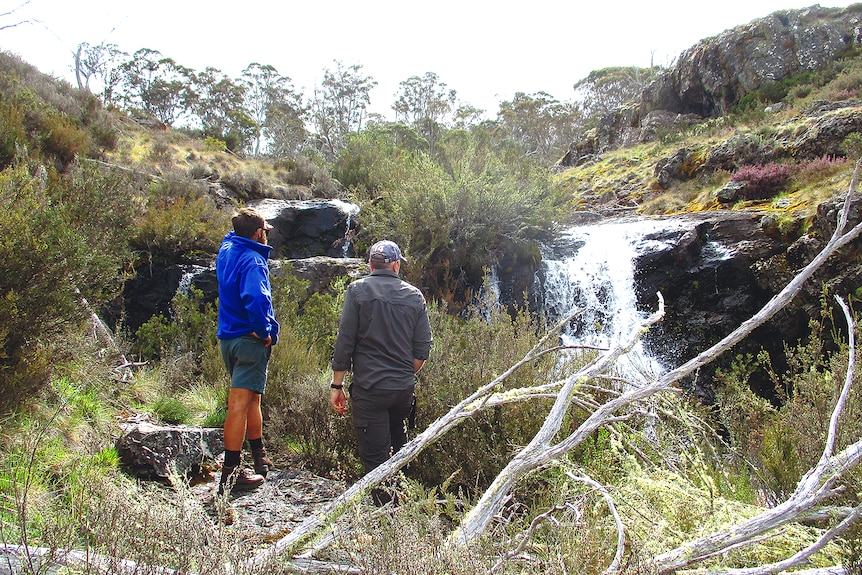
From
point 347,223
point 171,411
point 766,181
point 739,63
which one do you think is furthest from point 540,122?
point 171,411

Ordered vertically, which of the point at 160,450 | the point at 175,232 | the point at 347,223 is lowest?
the point at 160,450

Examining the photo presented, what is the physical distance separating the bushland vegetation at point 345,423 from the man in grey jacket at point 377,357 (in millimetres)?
400

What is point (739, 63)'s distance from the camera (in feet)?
71.9

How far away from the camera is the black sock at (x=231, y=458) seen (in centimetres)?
321

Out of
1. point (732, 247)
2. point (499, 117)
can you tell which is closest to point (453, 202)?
point (732, 247)

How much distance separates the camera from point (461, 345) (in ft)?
14.7

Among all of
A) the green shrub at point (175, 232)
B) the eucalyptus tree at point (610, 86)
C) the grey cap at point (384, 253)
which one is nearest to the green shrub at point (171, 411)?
the grey cap at point (384, 253)

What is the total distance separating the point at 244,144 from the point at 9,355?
1409 inches

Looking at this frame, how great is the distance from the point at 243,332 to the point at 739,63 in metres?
25.6

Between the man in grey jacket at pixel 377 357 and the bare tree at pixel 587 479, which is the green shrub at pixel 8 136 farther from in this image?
the bare tree at pixel 587 479

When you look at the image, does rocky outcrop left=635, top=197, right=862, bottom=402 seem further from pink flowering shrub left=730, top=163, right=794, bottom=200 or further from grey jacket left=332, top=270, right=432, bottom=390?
grey jacket left=332, top=270, right=432, bottom=390

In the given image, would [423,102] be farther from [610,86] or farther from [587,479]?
[587,479]

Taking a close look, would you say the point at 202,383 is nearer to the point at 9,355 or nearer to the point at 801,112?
the point at 9,355

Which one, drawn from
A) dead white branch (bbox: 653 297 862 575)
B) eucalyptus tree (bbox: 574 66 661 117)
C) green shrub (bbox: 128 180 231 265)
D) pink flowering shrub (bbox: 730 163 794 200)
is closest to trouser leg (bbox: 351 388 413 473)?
dead white branch (bbox: 653 297 862 575)
